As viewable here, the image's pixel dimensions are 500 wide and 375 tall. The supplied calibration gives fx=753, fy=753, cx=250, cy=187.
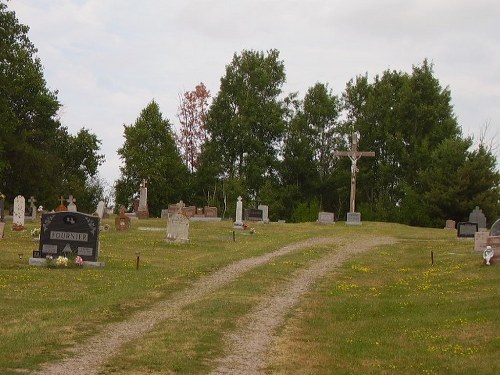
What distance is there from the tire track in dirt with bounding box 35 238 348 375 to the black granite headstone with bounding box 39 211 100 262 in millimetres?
3993

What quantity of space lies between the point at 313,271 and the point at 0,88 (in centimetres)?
2642

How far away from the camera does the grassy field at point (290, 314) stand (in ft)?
36.6

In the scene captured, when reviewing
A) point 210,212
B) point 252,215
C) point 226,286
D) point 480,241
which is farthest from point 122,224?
point 226,286

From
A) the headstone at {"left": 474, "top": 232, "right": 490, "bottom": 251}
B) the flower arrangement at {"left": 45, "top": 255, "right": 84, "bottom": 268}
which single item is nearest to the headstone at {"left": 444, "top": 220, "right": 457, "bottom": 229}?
the headstone at {"left": 474, "top": 232, "right": 490, "bottom": 251}

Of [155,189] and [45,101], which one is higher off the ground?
[45,101]

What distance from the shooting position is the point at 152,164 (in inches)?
2544

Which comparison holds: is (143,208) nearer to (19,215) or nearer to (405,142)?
(19,215)

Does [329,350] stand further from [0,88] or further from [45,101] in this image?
[45,101]

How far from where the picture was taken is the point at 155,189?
214 ft

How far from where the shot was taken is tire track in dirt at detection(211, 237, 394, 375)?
11.0 m

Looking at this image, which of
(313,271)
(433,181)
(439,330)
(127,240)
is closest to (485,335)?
(439,330)

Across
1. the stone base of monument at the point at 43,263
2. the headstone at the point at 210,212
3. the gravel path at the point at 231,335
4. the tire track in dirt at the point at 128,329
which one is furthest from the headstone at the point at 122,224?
Answer: the tire track in dirt at the point at 128,329

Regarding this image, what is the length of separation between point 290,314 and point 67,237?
9.37 m

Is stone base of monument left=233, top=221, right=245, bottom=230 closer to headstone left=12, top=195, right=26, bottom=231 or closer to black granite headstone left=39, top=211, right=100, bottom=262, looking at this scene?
headstone left=12, top=195, right=26, bottom=231
